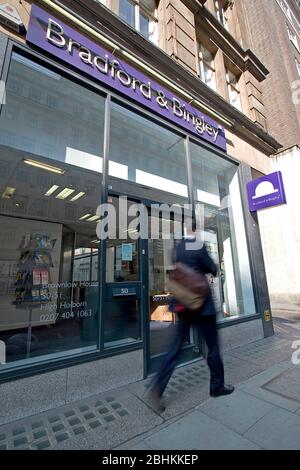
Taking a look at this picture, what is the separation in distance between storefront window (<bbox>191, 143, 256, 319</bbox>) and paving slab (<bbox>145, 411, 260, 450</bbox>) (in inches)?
119

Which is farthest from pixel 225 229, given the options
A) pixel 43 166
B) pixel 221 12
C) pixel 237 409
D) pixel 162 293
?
pixel 221 12

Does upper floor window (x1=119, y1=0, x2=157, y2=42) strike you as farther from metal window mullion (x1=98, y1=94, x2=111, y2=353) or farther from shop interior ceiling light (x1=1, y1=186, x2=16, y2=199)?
shop interior ceiling light (x1=1, y1=186, x2=16, y2=199)

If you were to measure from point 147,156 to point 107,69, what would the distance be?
6.67 feet

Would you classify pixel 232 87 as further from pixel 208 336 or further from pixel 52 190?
pixel 208 336

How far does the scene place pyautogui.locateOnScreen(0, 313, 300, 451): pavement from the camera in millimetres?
2201

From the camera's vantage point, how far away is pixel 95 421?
2566mm

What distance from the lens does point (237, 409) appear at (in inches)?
107

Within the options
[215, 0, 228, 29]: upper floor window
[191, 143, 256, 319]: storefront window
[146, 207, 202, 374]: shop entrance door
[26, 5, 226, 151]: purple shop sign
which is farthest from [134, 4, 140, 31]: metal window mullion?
[146, 207, 202, 374]: shop entrance door

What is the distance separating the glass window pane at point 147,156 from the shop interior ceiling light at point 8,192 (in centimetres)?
244

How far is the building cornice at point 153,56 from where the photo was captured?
14.0ft
